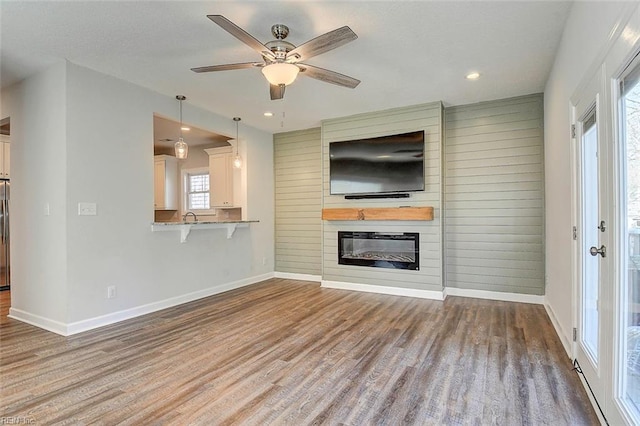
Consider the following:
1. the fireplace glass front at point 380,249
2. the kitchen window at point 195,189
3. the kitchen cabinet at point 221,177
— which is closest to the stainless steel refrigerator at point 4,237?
the kitchen window at point 195,189

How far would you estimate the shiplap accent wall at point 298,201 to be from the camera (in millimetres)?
5977

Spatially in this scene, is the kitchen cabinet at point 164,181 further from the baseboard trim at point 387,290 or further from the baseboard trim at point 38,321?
the baseboard trim at point 387,290

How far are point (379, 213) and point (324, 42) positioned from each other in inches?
115

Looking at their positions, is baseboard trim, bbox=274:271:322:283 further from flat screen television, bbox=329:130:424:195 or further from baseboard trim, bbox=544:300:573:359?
baseboard trim, bbox=544:300:573:359

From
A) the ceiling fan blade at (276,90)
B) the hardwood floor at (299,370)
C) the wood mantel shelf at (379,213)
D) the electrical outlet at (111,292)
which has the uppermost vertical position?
the ceiling fan blade at (276,90)

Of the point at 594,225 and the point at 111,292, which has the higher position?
the point at 594,225

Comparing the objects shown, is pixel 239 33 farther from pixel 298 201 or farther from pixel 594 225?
pixel 298 201

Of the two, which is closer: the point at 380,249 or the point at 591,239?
the point at 591,239

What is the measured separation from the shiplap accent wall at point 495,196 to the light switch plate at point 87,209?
4370 millimetres

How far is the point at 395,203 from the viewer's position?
4.95 meters

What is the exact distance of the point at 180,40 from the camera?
9.62ft

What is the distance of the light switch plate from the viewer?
11.2 ft

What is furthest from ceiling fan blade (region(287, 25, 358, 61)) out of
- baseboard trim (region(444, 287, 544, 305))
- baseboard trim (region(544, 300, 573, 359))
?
baseboard trim (region(444, 287, 544, 305))

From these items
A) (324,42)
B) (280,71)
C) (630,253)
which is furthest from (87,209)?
(630,253)
